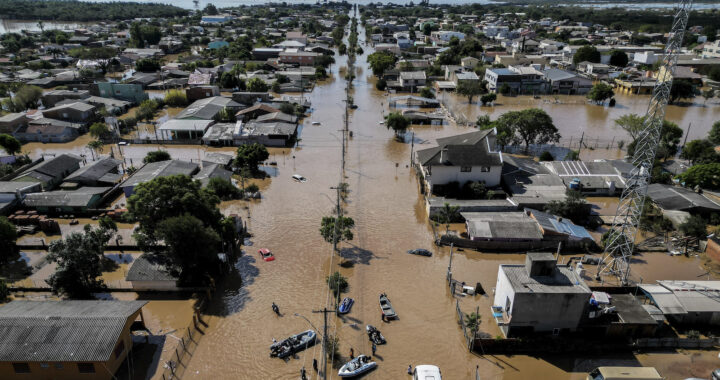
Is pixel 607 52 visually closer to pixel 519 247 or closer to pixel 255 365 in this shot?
pixel 519 247

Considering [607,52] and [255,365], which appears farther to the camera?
[607,52]

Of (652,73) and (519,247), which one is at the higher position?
(652,73)

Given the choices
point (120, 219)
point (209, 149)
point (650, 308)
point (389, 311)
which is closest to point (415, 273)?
point (389, 311)

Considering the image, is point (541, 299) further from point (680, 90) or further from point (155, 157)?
point (680, 90)

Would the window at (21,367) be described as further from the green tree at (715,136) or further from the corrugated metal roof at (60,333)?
the green tree at (715,136)

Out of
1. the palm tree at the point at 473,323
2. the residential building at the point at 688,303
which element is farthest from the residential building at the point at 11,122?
the residential building at the point at 688,303

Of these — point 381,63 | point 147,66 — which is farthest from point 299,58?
point 147,66

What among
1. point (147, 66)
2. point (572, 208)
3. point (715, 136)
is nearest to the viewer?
point (572, 208)
